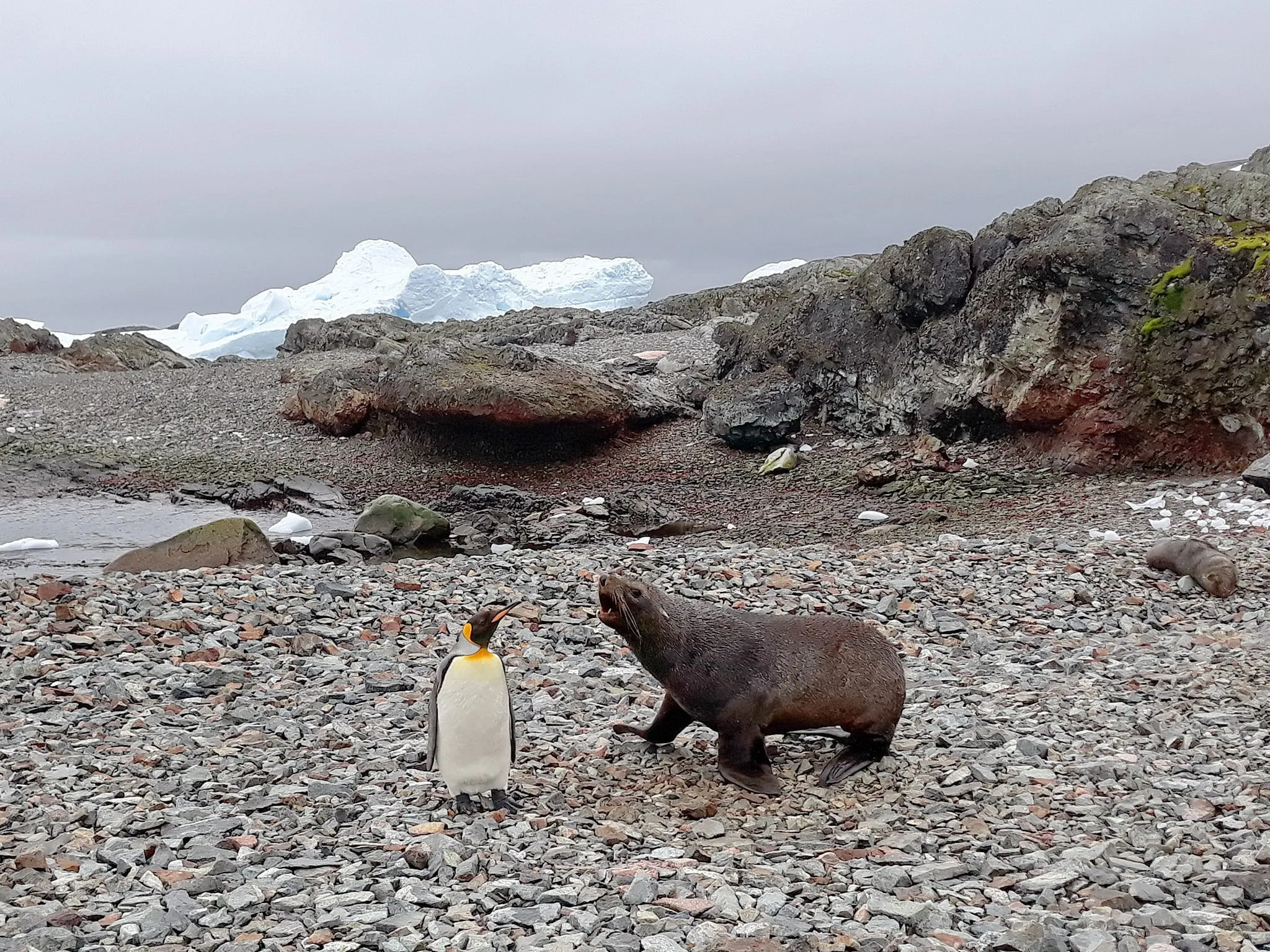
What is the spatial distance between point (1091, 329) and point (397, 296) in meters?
39.9

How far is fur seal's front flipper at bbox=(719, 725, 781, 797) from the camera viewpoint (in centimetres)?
528

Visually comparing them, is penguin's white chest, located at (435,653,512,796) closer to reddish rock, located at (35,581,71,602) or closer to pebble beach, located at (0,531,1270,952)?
pebble beach, located at (0,531,1270,952)

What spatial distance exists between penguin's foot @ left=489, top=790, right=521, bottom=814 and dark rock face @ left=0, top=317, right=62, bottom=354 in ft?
124

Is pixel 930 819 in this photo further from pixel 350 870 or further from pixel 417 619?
pixel 417 619

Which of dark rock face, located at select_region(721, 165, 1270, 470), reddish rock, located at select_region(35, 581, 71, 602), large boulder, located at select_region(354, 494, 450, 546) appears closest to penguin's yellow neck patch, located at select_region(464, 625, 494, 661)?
reddish rock, located at select_region(35, 581, 71, 602)

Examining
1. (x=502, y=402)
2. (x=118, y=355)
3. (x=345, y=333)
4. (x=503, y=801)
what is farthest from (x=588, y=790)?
(x=118, y=355)

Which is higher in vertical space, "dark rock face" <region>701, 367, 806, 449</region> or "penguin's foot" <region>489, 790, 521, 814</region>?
"dark rock face" <region>701, 367, 806, 449</region>

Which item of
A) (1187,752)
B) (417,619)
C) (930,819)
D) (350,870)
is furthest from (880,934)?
(417,619)

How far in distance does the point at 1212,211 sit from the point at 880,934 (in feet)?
55.3

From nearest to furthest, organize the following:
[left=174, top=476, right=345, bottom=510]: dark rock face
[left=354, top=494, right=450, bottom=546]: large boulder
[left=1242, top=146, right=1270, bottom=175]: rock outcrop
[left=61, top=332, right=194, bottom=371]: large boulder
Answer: [left=354, top=494, right=450, bottom=546]: large boulder < [left=174, top=476, right=345, bottom=510]: dark rock face < [left=1242, top=146, right=1270, bottom=175]: rock outcrop < [left=61, top=332, right=194, bottom=371]: large boulder

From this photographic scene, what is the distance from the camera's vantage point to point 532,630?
868 cm

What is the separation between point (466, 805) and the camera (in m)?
4.93

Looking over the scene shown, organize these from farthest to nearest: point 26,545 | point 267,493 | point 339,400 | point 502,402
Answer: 1. point 339,400
2. point 502,402
3. point 267,493
4. point 26,545

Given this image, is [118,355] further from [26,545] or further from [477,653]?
[477,653]
